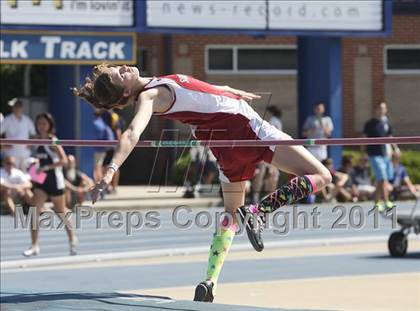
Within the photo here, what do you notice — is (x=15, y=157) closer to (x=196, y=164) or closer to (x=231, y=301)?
(x=196, y=164)

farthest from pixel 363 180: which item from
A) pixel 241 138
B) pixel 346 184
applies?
pixel 241 138

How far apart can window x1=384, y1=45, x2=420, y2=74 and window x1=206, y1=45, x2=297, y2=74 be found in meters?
2.61

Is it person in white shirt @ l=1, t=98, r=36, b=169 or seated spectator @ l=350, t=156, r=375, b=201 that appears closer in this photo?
person in white shirt @ l=1, t=98, r=36, b=169

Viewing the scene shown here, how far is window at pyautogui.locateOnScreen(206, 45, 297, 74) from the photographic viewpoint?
31984mm

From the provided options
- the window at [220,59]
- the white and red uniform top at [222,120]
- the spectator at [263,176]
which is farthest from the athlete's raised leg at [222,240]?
the window at [220,59]

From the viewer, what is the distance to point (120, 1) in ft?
75.0

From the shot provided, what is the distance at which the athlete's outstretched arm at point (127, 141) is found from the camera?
792 centimetres

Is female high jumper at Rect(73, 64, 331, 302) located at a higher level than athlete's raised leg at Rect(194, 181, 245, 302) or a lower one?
higher

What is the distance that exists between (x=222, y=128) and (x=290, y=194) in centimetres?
76

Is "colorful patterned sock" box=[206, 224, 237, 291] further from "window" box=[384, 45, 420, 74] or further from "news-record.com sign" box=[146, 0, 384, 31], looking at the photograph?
"window" box=[384, 45, 420, 74]

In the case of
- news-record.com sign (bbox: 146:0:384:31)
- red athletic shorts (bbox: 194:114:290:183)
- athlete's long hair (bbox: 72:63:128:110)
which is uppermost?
news-record.com sign (bbox: 146:0:384:31)

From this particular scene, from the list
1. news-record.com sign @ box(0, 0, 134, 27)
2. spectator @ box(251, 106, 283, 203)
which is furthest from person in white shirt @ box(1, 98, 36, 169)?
spectator @ box(251, 106, 283, 203)

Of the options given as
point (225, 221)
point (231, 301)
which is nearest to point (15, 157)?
point (231, 301)

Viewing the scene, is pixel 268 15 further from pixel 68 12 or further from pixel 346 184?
pixel 68 12
